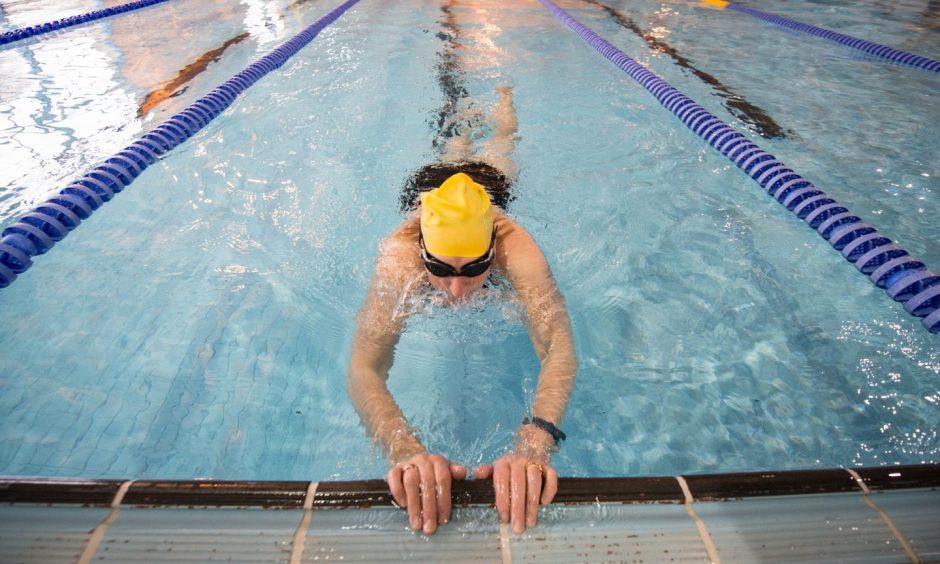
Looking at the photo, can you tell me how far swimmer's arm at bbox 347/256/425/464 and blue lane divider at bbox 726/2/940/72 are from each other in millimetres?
8023

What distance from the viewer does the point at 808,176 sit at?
157 inches

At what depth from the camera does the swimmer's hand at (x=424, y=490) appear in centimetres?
118

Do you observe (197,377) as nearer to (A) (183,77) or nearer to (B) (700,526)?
(B) (700,526)

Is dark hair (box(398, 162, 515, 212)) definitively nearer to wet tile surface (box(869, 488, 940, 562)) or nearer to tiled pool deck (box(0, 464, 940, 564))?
tiled pool deck (box(0, 464, 940, 564))

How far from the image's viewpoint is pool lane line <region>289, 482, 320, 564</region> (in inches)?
44.2

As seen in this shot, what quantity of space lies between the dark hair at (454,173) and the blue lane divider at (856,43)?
21.4 feet

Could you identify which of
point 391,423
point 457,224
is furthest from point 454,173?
point 391,423

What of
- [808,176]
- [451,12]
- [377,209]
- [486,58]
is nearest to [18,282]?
[377,209]

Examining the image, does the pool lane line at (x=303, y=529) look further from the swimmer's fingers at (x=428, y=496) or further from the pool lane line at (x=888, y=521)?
the pool lane line at (x=888, y=521)

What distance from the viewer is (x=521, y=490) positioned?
1.20 metres

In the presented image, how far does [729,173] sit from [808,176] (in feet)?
2.00

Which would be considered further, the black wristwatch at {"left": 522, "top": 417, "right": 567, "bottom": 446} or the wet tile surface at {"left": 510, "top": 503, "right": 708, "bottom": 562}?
the black wristwatch at {"left": 522, "top": 417, "right": 567, "bottom": 446}

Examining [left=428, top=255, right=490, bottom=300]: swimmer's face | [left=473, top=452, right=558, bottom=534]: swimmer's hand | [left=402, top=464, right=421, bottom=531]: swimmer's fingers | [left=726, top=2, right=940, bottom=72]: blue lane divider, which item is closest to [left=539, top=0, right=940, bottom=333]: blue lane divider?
[left=428, top=255, right=490, bottom=300]: swimmer's face

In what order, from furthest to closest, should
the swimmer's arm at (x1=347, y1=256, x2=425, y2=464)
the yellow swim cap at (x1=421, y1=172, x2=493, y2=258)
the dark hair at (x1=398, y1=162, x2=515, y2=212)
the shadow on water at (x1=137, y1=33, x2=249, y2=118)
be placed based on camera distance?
the shadow on water at (x1=137, y1=33, x2=249, y2=118) < the dark hair at (x1=398, y1=162, x2=515, y2=212) < the yellow swim cap at (x1=421, y1=172, x2=493, y2=258) < the swimmer's arm at (x1=347, y1=256, x2=425, y2=464)
